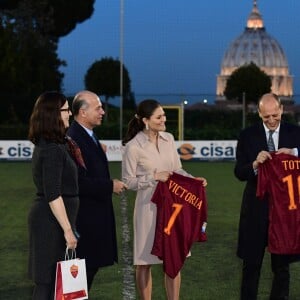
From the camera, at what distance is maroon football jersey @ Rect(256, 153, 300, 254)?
6.07m

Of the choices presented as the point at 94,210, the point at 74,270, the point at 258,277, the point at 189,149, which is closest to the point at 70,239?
the point at 74,270

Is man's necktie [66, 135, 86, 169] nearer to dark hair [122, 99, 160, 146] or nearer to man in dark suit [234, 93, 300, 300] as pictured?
dark hair [122, 99, 160, 146]

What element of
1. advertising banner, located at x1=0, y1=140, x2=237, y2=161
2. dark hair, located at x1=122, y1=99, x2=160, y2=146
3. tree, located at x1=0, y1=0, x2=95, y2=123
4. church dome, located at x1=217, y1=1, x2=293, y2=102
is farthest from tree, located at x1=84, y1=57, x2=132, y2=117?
church dome, located at x1=217, y1=1, x2=293, y2=102

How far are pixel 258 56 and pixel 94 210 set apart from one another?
145 metres

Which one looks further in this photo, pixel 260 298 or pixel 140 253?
pixel 260 298

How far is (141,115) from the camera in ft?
20.7

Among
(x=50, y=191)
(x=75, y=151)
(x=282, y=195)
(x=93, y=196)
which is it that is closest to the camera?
(x=50, y=191)

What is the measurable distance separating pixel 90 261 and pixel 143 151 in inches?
42.6

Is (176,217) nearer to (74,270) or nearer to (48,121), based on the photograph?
(74,270)

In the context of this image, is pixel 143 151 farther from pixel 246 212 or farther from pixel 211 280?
pixel 211 280

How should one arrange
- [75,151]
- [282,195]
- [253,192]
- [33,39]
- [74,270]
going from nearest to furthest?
[74,270] → [75,151] → [282,195] → [253,192] → [33,39]

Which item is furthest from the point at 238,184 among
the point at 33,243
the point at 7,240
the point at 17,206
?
the point at 33,243

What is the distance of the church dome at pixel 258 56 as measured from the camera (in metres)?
146

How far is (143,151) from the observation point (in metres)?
6.29
